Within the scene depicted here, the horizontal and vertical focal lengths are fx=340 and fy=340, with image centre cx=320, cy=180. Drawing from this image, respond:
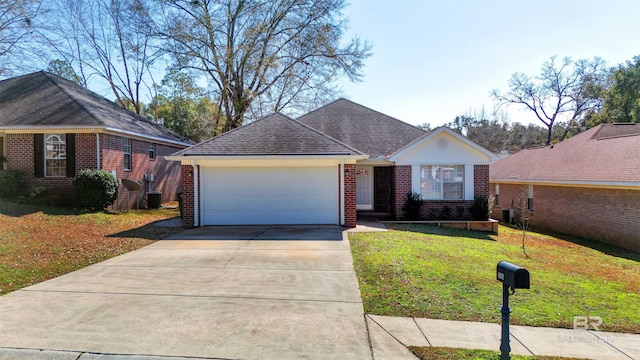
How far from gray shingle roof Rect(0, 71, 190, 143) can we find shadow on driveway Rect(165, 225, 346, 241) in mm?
6659

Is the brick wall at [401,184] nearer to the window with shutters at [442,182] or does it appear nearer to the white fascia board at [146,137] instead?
the window with shutters at [442,182]

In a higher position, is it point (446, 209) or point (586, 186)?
point (586, 186)

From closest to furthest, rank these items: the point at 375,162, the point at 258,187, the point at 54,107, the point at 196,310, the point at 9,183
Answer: the point at 196,310
the point at 258,187
the point at 9,183
the point at 54,107
the point at 375,162

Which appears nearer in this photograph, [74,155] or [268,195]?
[268,195]

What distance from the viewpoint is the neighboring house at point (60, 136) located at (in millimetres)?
13484

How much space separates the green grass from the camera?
3.55m

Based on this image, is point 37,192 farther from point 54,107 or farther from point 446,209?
point 446,209

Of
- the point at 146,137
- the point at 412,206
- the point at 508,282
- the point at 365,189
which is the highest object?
the point at 146,137

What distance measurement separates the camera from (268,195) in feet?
39.0

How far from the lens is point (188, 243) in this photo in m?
9.00

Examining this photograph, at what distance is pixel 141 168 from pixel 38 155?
403 cm

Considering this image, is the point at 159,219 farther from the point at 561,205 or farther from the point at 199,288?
the point at 561,205

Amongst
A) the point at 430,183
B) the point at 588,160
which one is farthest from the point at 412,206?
the point at 588,160

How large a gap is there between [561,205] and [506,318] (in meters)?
15.7
